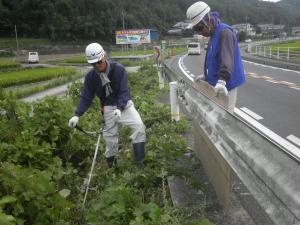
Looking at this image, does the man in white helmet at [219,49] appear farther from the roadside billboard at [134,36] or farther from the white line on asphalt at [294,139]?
the roadside billboard at [134,36]

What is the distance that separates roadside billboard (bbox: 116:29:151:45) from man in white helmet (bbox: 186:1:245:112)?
2037 inches

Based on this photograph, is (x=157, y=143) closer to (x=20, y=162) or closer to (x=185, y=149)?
(x=185, y=149)

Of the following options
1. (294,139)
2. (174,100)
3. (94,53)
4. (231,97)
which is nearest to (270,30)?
(294,139)

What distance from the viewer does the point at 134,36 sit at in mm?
56781

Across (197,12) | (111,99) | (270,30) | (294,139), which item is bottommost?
(294,139)

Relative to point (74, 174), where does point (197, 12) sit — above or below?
above

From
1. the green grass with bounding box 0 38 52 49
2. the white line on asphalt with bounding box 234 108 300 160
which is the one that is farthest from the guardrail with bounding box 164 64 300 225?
the green grass with bounding box 0 38 52 49

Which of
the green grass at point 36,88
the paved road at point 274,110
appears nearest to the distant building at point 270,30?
the green grass at point 36,88

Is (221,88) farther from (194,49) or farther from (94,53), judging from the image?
(194,49)

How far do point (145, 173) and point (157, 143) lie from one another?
0.99 metres

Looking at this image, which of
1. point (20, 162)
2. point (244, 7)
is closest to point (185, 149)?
point (20, 162)

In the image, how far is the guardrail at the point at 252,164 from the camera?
1.89 meters

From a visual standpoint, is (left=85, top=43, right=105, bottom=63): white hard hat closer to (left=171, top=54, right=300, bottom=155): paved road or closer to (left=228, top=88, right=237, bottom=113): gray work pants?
(left=228, top=88, right=237, bottom=113): gray work pants

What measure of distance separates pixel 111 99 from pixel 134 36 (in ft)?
172
